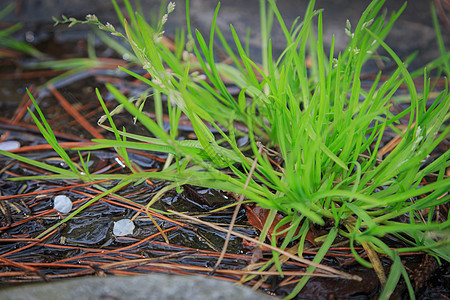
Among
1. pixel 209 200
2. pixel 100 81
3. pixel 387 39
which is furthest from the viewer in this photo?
pixel 387 39

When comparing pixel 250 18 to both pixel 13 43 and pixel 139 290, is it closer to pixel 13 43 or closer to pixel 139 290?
pixel 13 43


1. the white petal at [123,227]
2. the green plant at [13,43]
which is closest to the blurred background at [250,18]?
the green plant at [13,43]

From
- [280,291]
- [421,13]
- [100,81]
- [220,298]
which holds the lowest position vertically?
[280,291]

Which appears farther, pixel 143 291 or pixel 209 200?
pixel 209 200

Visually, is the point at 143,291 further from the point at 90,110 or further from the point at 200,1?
the point at 200,1

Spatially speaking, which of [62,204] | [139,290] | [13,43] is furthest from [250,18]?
[139,290]

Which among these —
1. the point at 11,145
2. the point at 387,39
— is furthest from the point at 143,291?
the point at 387,39

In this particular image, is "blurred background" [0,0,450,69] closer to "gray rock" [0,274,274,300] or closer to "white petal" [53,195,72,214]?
"white petal" [53,195,72,214]

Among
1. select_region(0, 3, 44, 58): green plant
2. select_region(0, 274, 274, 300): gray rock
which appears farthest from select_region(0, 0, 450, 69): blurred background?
select_region(0, 274, 274, 300): gray rock
